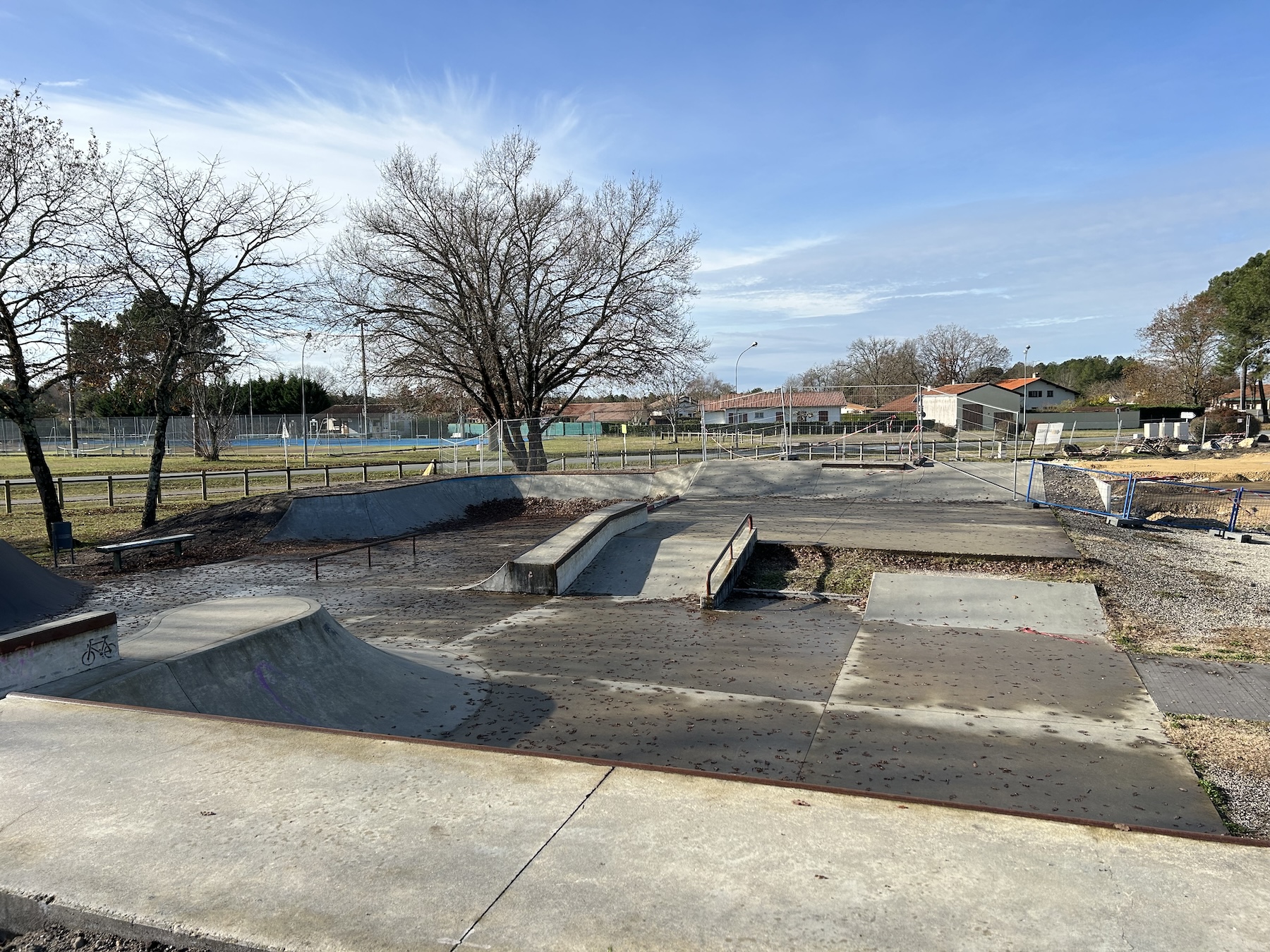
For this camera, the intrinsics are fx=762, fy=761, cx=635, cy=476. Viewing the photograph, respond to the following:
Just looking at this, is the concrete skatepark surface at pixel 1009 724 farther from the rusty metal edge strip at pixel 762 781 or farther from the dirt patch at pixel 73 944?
the dirt patch at pixel 73 944

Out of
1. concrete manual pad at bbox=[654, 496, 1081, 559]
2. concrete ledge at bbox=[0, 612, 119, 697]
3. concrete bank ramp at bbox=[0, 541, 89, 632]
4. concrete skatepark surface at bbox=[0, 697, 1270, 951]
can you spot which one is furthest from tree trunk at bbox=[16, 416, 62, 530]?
concrete skatepark surface at bbox=[0, 697, 1270, 951]

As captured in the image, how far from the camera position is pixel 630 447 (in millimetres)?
49625

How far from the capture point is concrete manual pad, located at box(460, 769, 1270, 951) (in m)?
2.53

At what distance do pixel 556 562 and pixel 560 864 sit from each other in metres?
8.46

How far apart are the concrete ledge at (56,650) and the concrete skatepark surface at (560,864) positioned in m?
1.52

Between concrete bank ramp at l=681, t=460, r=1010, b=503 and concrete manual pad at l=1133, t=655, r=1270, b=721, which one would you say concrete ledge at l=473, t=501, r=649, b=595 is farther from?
concrete bank ramp at l=681, t=460, r=1010, b=503

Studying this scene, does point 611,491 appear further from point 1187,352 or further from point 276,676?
point 1187,352

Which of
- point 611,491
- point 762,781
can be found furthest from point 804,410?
point 762,781

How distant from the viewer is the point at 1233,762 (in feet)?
17.5

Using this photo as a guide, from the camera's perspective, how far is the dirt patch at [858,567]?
442 inches

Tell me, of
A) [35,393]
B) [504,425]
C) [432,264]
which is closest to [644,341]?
[504,425]

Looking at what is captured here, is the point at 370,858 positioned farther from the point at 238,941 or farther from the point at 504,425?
the point at 504,425

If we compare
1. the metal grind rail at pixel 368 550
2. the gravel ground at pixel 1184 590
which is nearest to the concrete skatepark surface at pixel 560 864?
the gravel ground at pixel 1184 590

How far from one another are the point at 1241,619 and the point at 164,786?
36.4 ft
